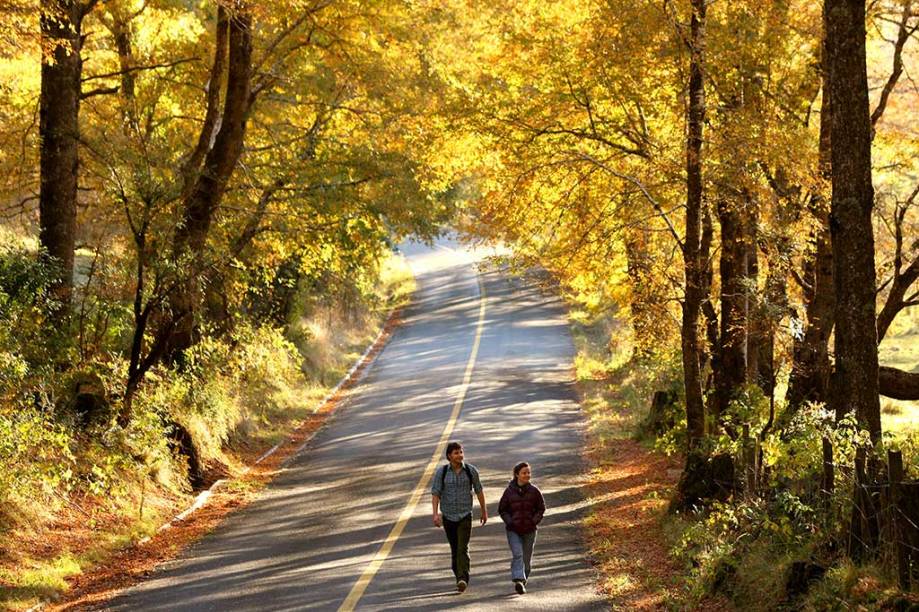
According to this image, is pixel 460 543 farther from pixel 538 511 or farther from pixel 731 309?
pixel 731 309

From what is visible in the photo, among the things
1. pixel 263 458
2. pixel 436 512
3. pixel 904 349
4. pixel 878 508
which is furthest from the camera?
pixel 904 349

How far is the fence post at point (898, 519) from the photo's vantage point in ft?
26.6

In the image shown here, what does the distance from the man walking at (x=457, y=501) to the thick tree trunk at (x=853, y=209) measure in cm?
424

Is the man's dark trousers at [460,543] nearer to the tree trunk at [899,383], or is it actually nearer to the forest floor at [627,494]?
the forest floor at [627,494]

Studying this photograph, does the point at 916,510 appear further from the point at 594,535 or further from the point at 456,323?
the point at 456,323

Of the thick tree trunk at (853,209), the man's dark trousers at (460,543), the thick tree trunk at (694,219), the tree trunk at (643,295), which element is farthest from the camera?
the tree trunk at (643,295)

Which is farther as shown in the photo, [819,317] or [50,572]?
[819,317]

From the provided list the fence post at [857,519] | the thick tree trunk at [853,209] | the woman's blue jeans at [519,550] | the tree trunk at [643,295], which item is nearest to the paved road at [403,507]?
the woman's blue jeans at [519,550]

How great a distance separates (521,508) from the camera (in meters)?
12.2

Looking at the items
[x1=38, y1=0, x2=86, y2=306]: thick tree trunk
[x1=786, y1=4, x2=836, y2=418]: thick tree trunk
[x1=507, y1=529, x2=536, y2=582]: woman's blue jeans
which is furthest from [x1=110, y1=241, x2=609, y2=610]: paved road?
[x1=38, y1=0, x2=86, y2=306]: thick tree trunk

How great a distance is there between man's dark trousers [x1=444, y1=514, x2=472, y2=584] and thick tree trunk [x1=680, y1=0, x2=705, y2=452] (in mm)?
4792

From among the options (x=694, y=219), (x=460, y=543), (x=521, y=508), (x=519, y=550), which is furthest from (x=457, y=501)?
(x=694, y=219)

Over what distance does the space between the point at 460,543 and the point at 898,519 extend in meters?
5.15

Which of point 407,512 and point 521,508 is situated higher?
point 521,508
